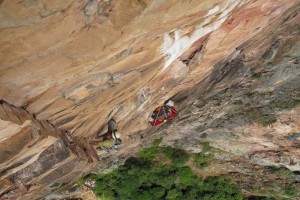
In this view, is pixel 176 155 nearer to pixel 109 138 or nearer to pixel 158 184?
pixel 158 184

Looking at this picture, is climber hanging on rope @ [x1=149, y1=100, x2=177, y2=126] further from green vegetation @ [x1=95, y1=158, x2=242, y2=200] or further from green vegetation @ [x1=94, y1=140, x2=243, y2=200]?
green vegetation @ [x1=95, y1=158, x2=242, y2=200]

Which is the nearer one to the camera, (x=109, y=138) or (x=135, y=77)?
(x=135, y=77)

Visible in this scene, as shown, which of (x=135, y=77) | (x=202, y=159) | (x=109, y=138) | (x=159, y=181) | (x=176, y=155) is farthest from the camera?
(x=159, y=181)

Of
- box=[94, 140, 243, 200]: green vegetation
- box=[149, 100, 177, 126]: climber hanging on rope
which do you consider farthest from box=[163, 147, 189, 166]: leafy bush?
box=[149, 100, 177, 126]: climber hanging on rope

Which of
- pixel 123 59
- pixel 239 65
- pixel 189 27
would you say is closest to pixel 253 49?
pixel 239 65

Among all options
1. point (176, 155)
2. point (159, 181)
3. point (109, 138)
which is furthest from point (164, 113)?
point (159, 181)

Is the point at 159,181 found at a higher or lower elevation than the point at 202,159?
lower

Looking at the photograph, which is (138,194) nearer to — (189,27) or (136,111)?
(136,111)
